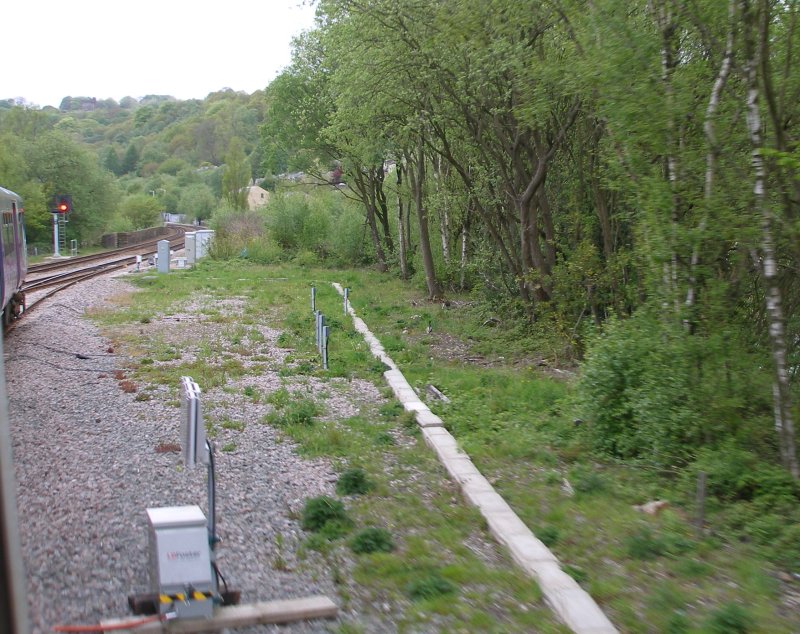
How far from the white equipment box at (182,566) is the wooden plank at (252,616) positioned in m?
0.06

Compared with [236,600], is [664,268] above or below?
above

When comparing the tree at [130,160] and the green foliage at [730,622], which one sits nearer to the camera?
the green foliage at [730,622]

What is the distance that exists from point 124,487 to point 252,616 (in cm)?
282

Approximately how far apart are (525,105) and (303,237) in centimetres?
3043

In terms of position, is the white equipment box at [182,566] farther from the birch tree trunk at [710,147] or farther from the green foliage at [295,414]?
the birch tree trunk at [710,147]

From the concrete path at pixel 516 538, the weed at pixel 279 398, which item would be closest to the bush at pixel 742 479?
the concrete path at pixel 516 538

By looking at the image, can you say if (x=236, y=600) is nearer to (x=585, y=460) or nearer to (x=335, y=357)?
(x=585, y=460)

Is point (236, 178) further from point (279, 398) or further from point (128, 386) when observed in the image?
point (279, 398)

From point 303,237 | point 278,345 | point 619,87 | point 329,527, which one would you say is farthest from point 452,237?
point 329,527

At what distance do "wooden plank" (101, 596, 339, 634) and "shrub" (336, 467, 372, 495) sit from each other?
7.54 ft

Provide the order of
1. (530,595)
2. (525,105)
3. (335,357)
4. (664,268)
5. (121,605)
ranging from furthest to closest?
(335,357), (525,105), (664,268), (530,595), (121,605)

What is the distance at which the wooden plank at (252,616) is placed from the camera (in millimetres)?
4449

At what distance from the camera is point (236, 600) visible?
4.83 metres

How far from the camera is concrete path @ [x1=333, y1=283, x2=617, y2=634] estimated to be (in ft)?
16.0
